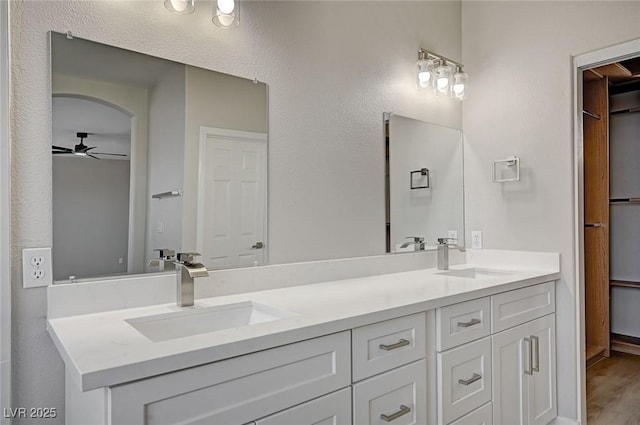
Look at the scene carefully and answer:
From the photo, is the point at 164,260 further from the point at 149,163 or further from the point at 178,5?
the point at 178,5

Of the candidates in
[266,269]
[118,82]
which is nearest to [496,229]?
[266,269]

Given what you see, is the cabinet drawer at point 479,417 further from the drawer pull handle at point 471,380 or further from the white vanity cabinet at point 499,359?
the drawer pull handle at point 471,380

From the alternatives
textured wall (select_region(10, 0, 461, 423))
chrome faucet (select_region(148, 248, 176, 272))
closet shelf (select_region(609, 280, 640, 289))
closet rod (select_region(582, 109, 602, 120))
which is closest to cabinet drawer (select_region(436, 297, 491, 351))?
textured wall (select_region(10, 0, 461, 423))

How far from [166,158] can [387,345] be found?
3.37ft

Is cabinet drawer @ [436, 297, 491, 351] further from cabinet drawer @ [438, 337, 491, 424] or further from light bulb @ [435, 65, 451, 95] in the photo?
light bulb @ [435, 65, 451, 95]

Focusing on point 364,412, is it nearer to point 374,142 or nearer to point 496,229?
point 374,142

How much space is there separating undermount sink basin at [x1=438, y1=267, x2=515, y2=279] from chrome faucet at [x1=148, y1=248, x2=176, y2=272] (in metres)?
1.46

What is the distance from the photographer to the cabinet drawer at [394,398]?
132cm

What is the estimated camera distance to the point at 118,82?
147cm

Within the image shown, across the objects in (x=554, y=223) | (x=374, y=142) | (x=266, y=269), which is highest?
(x=374, y=142)

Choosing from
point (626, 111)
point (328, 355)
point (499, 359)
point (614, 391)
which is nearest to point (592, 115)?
point (626, 111)

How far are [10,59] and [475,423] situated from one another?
6.87 ft

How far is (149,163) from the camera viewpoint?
1.52 meters

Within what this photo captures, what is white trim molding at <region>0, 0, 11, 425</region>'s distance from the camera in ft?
3.96
